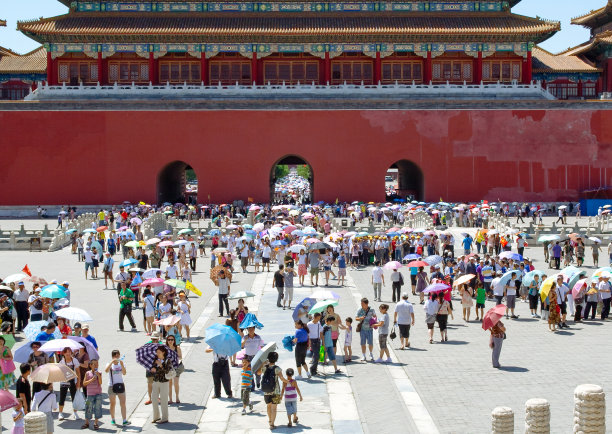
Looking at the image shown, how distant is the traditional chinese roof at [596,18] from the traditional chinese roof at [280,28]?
6.95 metres

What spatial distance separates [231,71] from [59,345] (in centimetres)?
3997

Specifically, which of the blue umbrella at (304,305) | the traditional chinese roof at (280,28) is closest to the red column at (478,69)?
the traditional chinese roof at (280,28)

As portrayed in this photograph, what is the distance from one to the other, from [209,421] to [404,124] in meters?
36.6

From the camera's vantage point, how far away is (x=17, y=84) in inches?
2276

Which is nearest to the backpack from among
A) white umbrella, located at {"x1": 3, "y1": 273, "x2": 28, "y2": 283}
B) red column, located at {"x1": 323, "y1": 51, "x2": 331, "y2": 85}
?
white umbrella, located at {"x1": 3, "y1": 273, "x2": 28, "y2": 283}

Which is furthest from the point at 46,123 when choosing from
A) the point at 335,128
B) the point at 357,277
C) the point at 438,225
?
the point at 357,277

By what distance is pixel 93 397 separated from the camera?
12.6m

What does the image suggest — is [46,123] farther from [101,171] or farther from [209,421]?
[209,421]

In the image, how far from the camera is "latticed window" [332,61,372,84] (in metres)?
51.6

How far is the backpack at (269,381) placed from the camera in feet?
41.9

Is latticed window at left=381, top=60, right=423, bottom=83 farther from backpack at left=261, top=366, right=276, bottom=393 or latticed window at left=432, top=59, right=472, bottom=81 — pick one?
backpack at left=261, top=366, right=276, bottom=393

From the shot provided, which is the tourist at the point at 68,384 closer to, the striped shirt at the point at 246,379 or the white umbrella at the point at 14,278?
the striped shirt at the point at 246,379

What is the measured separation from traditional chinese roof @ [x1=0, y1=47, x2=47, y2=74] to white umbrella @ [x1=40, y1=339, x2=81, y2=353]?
4647 centimetres

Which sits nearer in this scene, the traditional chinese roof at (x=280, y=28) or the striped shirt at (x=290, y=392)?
the striped shirt at (x=290, y=392)
